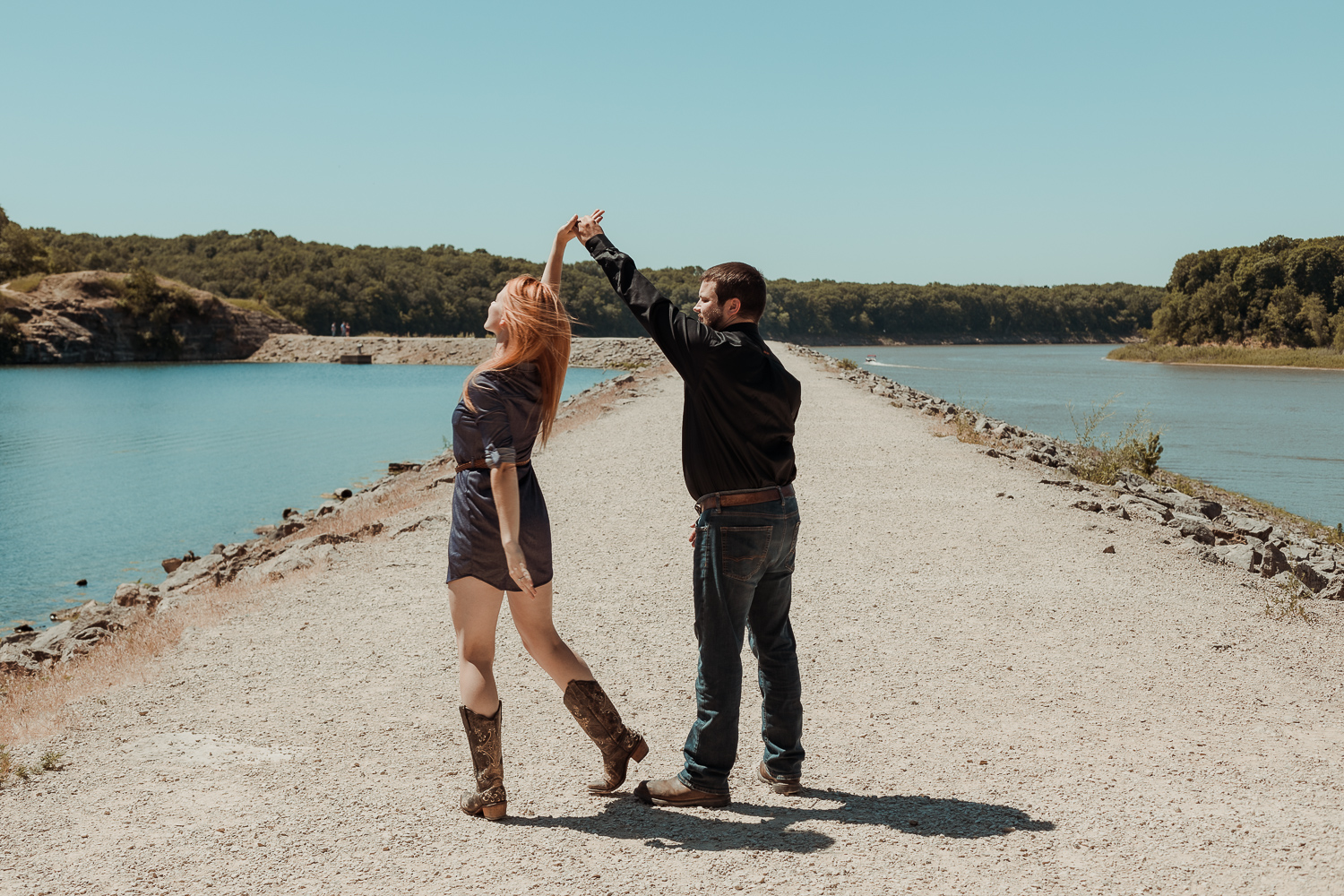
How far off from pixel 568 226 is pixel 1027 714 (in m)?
3.45

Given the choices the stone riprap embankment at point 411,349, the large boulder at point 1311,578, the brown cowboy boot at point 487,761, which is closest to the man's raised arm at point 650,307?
the brown cowboy boot at point 487,761

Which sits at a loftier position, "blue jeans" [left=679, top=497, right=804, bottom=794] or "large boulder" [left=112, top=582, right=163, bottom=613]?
"blue jeans" [left=679, top=497, right=804, bottom=794]

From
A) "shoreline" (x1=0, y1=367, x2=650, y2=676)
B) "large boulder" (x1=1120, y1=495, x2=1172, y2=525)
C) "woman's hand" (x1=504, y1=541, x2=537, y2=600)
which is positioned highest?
"woman's hand" (x1=504, y1=541, x2=537, y2=600)

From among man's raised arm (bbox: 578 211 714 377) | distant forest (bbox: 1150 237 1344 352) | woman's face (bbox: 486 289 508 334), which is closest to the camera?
man's raised arm (bbox: 578 211 714 377)

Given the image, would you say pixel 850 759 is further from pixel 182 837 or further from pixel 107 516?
pixel 107 516

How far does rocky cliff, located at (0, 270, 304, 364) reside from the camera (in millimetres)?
80000

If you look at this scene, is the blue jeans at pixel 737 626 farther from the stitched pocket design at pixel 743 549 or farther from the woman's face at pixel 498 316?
the woman's face at pixel 498 316

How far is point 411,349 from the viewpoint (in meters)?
88.7

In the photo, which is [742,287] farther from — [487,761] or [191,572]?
[191,572]

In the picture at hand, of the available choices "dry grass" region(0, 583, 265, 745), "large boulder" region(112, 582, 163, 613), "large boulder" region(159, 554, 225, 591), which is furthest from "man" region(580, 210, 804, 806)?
"large boulder" region(159, 554, 225, 591)

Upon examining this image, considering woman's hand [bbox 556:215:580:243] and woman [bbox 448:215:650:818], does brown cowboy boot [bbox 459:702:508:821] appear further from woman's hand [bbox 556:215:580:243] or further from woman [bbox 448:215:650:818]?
woman's hand [bbox 556:215:580:243]

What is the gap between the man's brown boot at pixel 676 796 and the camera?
12.6ft

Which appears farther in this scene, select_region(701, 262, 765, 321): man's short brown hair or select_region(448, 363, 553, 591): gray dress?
select_region(701, 262, 765, 321): man's short brown hair

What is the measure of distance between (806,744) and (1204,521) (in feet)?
29.0
